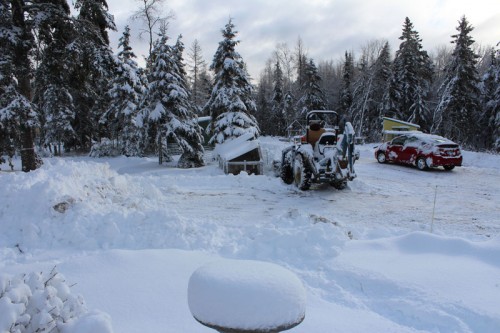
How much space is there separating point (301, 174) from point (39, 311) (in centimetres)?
1018

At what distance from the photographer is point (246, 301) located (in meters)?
2.06

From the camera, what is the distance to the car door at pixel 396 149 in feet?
60.5

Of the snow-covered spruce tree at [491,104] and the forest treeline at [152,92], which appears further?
the snow-covered spruce tree at [491,104]

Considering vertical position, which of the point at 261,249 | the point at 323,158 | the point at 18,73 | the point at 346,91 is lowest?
the point at 261,249

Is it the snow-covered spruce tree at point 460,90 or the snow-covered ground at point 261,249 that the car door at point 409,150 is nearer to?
the snow-covered ground at point 261,249

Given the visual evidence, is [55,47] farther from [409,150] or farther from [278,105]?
[278,105]

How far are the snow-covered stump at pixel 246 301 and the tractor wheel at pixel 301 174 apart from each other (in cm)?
984

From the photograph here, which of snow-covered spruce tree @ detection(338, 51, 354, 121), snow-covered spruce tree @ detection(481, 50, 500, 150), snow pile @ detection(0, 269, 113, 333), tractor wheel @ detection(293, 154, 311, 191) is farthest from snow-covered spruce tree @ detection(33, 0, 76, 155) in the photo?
snow-covered spruce tree @ detection(338, 51, 354, 121)

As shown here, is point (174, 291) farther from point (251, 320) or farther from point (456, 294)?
point (456, 294)

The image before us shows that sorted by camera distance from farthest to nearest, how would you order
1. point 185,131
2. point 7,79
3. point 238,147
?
point 185,131 < point 238,147 < point 7,79

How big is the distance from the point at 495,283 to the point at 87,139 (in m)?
38.4

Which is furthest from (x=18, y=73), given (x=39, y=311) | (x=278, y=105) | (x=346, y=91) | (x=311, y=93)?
(x=278, y=105)

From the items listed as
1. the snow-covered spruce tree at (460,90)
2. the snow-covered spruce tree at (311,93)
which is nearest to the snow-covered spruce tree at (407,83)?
the snow-covered spruce tree at (460,90)

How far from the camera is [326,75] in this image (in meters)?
77.2
